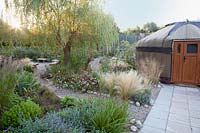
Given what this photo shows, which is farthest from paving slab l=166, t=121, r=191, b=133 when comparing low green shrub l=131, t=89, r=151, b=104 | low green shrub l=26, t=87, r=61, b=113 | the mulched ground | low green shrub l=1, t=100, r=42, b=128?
low green shrub l=1, t=100, r=42, b=128

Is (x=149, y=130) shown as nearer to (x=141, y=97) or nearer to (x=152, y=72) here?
(x=141, y=97)

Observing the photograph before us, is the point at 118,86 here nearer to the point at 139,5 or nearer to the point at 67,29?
the point at 67,29

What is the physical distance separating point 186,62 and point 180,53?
0.38m

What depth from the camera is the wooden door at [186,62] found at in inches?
287

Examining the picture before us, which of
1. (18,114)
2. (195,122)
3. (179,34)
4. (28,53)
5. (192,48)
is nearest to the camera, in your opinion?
(18,114)

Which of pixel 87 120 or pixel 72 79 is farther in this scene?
pixel 72 79

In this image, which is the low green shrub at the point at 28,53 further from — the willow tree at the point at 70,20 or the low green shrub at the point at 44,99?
the low green shrub at the point at 44,99

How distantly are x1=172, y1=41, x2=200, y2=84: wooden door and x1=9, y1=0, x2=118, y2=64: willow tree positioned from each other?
2440 mm

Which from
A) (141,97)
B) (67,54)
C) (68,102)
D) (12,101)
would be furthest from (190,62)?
(12,101)

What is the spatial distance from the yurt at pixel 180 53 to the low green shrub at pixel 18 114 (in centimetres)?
574

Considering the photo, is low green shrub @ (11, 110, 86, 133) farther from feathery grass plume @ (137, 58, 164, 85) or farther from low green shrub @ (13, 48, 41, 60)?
low green shrub @ (13, 48, 41, 60)

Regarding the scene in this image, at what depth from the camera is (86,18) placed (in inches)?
264

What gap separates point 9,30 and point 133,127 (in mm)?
6171

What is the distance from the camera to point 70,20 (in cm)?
683
